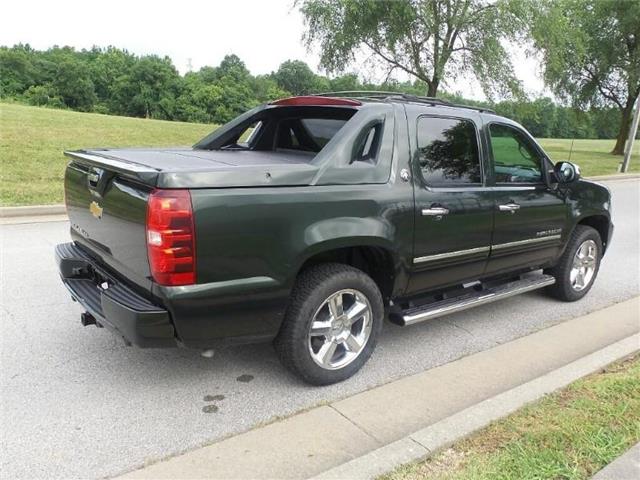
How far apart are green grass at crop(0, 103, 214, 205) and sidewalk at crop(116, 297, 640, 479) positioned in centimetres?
719

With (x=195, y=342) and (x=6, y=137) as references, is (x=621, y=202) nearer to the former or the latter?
(x=195, y=342)

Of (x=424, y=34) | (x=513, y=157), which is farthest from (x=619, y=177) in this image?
(x=513, y=157)

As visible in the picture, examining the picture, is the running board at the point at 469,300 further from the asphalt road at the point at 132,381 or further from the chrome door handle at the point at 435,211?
the chrome door handle at the point at 435,211

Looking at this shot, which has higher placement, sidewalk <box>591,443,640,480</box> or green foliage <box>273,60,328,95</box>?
green foliage <box>273,60,328,95</box>

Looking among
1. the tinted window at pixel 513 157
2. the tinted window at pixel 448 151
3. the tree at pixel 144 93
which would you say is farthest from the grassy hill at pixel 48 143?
the tree at pixel 144 93

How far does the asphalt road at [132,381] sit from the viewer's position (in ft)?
9.00

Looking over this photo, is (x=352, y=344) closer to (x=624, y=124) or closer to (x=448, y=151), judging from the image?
(x=448, y=151)

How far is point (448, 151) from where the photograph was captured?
3.97 metres

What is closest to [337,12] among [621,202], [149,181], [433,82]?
[433,82]

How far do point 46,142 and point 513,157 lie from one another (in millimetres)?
13118

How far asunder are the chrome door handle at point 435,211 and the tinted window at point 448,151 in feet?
0.63

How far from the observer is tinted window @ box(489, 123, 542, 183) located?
438 cm

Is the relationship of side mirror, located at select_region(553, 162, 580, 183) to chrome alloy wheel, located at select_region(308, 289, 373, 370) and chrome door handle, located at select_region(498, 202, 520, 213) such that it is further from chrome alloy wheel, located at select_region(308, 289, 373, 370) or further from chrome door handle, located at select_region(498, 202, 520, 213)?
chrome alloy wheel, located at select_region(308, 289, 373, 370)

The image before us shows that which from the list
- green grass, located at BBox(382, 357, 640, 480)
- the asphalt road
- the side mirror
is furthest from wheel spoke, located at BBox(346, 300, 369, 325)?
the side mirror
